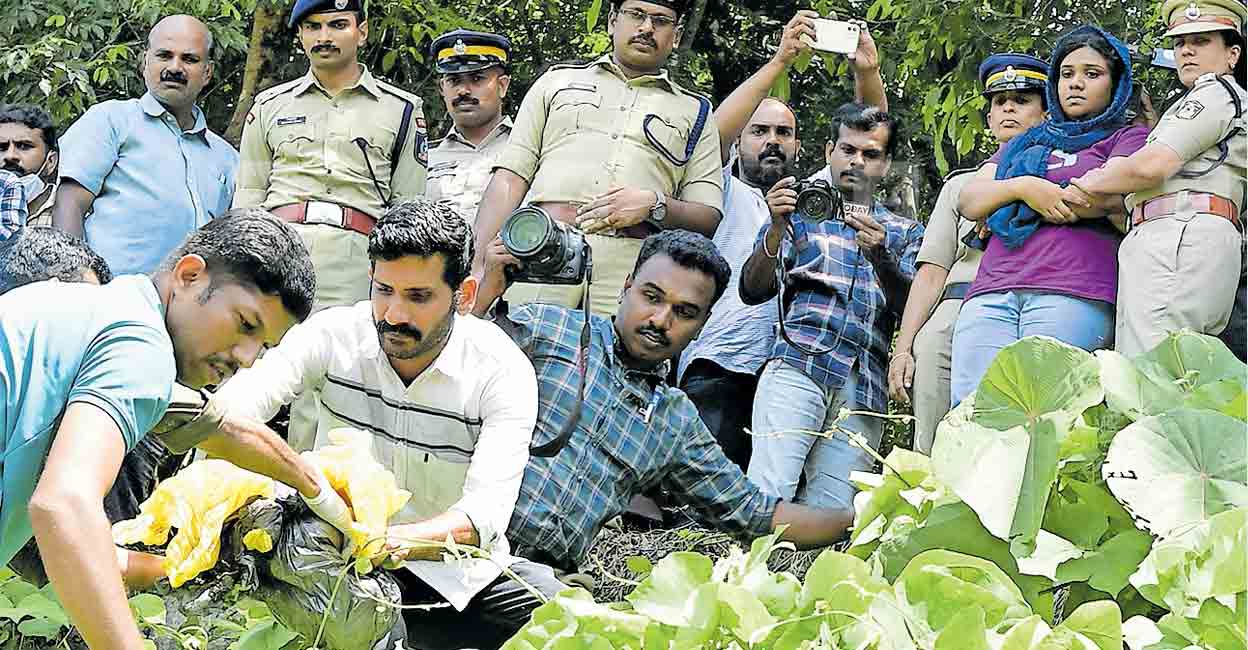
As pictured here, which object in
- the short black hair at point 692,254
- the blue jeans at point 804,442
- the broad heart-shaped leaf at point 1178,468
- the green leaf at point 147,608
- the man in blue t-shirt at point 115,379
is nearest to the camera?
the broad heart-shaped leaf at point 1178,468

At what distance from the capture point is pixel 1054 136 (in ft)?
13.9

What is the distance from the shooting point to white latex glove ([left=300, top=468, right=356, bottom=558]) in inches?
100

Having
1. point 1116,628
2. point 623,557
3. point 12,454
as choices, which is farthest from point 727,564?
point 623,557

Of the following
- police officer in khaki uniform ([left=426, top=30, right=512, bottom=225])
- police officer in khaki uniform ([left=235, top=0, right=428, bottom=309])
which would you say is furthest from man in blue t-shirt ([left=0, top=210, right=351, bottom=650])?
police officer in khaki uniform ([left=426, top=30, right=512, bottom=225])

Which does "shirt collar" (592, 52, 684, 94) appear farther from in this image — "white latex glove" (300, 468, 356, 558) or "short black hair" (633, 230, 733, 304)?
"white latex glove" (300, 468, 356, 558)

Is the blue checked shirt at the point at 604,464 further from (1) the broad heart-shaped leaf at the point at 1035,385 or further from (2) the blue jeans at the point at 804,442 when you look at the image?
(1) the broad heart-shaped leaf at the point at 1035,385

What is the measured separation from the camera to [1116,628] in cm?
113

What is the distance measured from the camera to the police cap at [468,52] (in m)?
5.36

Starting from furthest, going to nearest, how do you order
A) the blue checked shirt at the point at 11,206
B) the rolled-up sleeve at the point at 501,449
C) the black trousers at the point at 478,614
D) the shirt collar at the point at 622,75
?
the blue checked shirt at the point at 11,206 → the shirt collar at the point at 622,75 → the black trousers at the point at 478,614 → the rolled-up sleeve at the point at 501,449

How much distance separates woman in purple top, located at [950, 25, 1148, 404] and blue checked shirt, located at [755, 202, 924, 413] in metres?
0.49

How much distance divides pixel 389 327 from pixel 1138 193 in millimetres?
1937

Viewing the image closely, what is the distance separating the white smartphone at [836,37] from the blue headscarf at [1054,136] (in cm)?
96

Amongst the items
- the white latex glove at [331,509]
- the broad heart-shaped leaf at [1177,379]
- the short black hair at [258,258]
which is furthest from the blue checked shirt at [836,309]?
the broad heart-shaped leaf at [1177,379]

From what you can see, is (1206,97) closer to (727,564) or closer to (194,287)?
(194,287)
